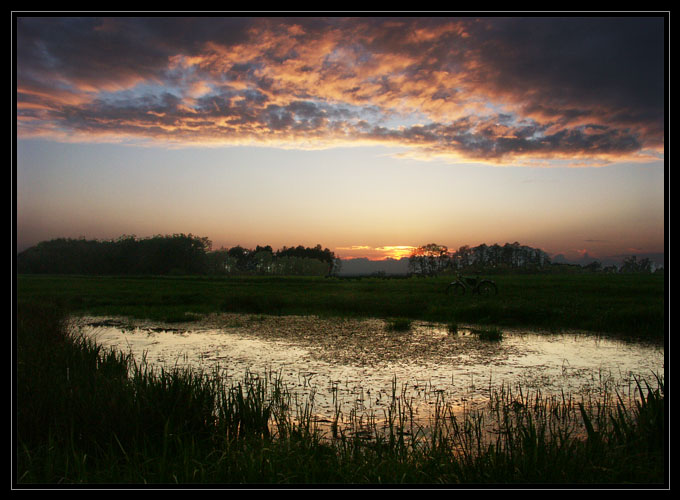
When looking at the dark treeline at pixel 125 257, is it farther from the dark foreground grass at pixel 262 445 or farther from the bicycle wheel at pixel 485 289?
the dark foreground grass at pixel 262 445

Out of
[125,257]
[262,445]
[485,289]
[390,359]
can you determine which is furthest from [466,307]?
[125,257]

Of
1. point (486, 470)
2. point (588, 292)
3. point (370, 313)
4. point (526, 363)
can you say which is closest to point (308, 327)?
point (370, 313)

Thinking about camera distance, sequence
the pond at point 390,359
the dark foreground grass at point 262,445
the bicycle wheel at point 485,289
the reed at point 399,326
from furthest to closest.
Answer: the bicycle wheel at point 485,289 → the reed at point 399,326 → the pond at point 390,359 → the dark foreground grass at point 262,445

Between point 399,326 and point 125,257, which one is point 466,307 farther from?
point 125,257

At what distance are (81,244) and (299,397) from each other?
8426 centimetres

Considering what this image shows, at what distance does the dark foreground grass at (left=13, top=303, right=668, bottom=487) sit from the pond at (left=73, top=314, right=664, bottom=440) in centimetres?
78

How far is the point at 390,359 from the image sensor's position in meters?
10.6

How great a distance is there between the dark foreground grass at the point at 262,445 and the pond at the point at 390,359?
781mm

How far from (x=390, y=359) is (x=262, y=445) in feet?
20.8

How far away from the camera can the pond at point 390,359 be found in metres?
7.55

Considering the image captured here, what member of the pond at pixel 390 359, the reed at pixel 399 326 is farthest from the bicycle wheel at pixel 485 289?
the reed at pixel 399 326

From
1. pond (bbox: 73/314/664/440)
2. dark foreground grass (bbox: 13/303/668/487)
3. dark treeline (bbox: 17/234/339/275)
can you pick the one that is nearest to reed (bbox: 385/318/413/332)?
pond (bbox: 73/314/664/440)
